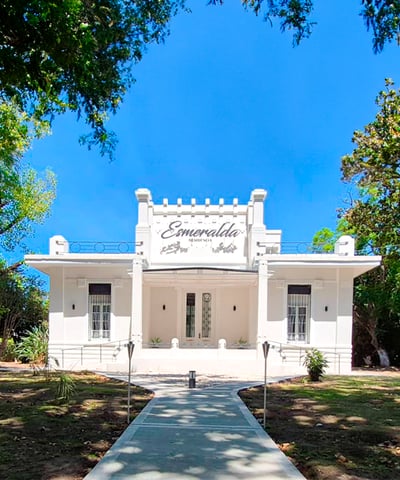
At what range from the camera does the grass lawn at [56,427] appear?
16.0 feet

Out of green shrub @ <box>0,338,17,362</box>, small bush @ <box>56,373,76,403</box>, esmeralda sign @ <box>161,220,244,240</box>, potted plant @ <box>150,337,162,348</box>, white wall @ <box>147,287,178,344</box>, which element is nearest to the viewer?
small bush @ <box>56,373,76,403</box>

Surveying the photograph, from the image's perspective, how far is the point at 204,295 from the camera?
20.0 meters

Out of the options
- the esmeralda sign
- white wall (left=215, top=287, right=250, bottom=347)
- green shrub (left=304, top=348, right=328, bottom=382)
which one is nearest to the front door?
white wall (left=215, top=287, right=250, bottom=347)

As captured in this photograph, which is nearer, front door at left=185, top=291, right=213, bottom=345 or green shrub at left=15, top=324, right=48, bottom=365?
green shrub at left=15, top=324, right=48, bottom=365

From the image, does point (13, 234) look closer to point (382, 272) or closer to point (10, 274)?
point (10, 274)

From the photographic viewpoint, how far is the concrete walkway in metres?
4.66

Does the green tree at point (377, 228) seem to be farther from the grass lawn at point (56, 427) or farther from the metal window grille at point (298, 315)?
the grass lawn at point (56, 427)

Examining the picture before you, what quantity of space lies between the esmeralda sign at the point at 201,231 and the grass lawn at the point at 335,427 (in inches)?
347

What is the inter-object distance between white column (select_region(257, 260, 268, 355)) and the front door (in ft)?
10.7

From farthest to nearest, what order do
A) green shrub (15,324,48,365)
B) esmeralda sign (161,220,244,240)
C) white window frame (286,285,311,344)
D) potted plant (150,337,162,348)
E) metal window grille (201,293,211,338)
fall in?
metal window grille (201,293,211,338), esmeralda sign (161,220,244,240), potted plant (150,337,162,348), green shrub (15,324,48,365), white window frame (286,285,311,344)

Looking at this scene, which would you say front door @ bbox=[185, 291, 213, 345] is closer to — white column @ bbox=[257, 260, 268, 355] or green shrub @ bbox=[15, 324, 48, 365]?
white column @ bbox=[257, 260, 268, 355]

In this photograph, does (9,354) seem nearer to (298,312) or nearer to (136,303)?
(136,303)

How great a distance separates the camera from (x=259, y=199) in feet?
62.4

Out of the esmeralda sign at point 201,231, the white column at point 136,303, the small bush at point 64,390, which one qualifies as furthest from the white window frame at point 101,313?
the small bush at point 64,390
